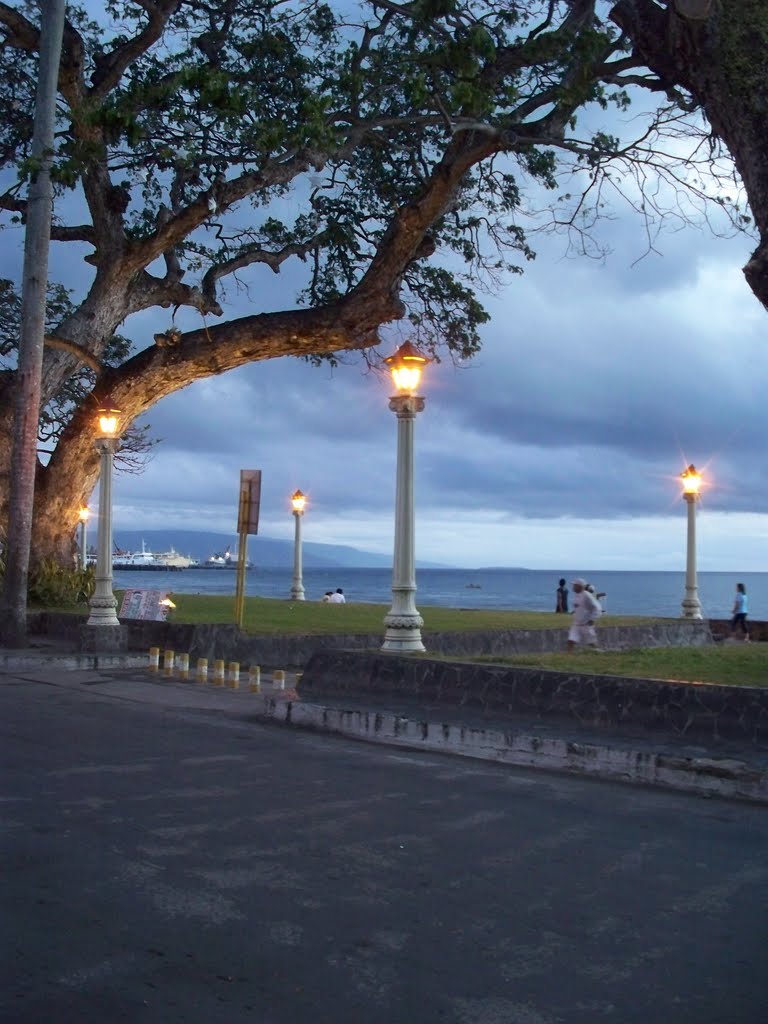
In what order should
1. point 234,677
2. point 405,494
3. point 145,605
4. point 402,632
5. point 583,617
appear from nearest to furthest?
point 402,632 < point 405,494 < point 234,677 < point 583,617 < point 145,605

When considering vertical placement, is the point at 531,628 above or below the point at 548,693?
above

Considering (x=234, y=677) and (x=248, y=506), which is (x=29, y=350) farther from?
(x=234, y=677)

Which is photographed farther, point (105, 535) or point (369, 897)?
point (105, 535)

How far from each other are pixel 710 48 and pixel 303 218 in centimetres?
1345

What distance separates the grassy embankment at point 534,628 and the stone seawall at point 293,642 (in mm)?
311

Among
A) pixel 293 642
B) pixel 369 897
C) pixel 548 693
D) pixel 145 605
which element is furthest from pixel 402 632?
pixel 145 605

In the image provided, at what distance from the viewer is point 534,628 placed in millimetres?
20469

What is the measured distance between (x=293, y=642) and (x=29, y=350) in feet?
21.5

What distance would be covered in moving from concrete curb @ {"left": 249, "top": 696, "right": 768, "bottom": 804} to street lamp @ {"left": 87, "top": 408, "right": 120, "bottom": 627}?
7.41 metres

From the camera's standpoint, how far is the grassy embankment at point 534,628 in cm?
1120

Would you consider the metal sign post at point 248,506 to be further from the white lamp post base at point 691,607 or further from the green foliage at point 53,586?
the white lamp post base at point 691,607

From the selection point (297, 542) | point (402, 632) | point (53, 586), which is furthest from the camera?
point (297, 542)

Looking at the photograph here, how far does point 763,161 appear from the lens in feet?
38.1

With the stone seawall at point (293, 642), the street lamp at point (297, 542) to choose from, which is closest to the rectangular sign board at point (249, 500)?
the stone seawall at point (293, 642)
